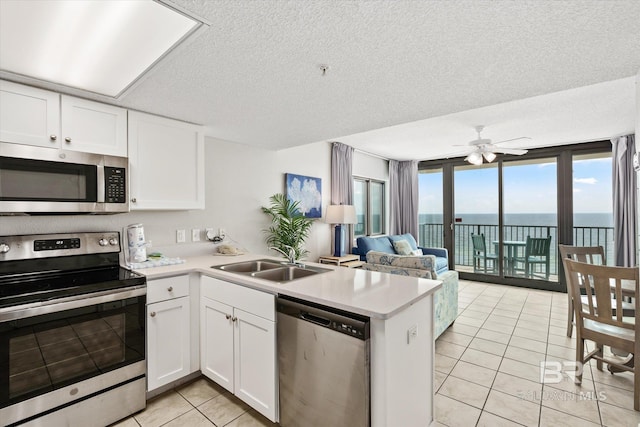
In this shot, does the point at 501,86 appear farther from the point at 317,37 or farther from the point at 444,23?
the point at 317,37

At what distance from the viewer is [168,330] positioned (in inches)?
84.3

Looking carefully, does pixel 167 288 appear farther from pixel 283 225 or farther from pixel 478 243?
pixel 478 243

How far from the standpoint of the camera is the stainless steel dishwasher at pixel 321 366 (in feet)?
4.45

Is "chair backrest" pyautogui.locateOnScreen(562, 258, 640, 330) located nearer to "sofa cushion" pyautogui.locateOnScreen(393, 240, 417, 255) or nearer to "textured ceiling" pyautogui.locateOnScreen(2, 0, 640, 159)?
"textured ceiling" pyautogui.locateOnScreen(2, 0, 640, 159)

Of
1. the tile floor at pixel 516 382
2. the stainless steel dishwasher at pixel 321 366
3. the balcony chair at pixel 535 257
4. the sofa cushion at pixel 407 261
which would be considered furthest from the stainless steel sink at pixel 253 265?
the balcony chair at pixel 535 257

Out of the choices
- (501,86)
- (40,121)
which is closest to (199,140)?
(40,121)

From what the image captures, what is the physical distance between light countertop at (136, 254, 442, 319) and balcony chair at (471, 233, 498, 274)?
15.1 feet

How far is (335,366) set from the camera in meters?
→ 1.44

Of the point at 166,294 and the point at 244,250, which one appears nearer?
the point at 166,294

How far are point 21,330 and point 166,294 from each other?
75 cm

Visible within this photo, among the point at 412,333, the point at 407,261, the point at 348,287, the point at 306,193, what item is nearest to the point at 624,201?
the point at 407,261

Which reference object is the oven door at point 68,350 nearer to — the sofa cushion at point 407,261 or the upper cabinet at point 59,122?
the upper cabinet at point 59,122

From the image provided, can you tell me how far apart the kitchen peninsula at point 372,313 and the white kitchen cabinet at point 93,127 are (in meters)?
0.96

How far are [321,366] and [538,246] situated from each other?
5.48 metres
